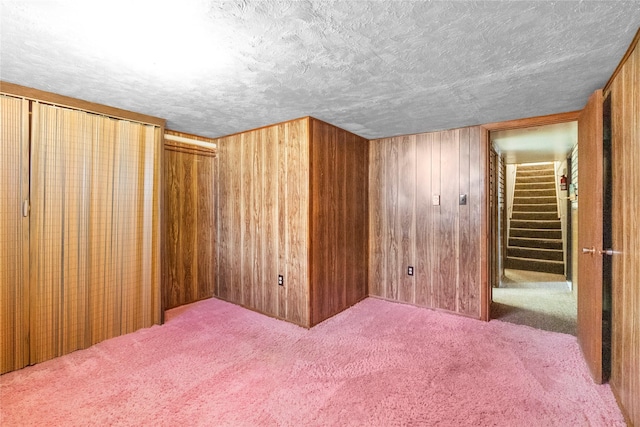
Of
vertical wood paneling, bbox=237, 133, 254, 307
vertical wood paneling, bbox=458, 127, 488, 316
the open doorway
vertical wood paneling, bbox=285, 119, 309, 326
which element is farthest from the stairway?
vertical wood paneling, bbox=237, 133, 254, 307

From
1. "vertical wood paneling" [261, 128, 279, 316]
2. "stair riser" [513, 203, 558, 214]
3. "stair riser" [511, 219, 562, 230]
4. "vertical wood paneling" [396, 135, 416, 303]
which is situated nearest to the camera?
"vertical wood paneling" [261, 128, 279, 316]

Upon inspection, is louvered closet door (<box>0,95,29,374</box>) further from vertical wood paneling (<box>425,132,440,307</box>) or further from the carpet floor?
the carpet floor

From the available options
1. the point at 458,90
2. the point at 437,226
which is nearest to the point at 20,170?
the point at 458,90

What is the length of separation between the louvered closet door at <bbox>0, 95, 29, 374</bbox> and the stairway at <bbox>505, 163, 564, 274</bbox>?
7.05m

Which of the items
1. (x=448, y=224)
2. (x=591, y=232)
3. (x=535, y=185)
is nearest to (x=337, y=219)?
(x=448, y=224)

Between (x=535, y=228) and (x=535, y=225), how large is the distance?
0.07 meters

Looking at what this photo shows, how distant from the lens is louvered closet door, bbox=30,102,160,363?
7.37 ft

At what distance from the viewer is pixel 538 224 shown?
6.36 m

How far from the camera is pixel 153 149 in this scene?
2.87m

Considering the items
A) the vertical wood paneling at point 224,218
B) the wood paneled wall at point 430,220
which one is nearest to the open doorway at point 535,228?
the wood paneled wall at point 430,220

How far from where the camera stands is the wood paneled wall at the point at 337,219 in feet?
9.78

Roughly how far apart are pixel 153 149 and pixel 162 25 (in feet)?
5.66

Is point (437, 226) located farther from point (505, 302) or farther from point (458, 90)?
point (458, 90)

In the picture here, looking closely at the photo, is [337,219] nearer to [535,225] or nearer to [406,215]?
[406,215]
